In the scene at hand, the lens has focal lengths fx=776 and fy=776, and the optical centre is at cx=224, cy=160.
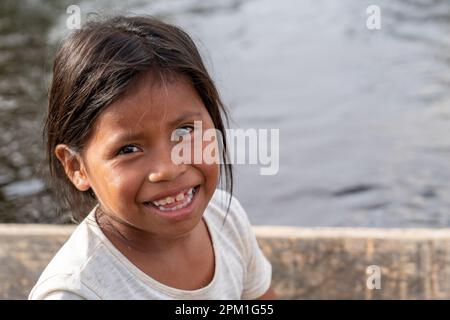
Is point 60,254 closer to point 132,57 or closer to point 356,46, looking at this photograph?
point 132,57

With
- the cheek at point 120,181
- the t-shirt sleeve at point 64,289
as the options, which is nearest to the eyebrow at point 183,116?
the cheek at point 120,181

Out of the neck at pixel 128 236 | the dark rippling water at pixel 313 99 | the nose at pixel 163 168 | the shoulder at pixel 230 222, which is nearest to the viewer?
the nose at pixel 163 168

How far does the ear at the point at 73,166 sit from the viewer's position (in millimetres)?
1419

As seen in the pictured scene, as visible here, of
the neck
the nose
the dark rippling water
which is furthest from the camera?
the dark rippling water

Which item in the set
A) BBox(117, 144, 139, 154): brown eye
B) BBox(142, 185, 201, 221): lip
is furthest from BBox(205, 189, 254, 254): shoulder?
BBox(117, 144, 139, 154): brown eye

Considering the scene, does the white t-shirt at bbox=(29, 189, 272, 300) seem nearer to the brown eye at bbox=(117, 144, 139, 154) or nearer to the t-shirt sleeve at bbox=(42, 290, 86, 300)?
the t-shirt sleeve at bbox=(42, 290, 86, 300)

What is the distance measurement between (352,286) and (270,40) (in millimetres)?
3268

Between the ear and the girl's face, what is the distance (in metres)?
0.05

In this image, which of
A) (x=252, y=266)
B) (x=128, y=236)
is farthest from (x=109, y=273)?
(x=252, y=266)

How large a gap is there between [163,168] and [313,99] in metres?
3.20

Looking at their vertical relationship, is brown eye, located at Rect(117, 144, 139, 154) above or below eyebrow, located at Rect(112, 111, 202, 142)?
below

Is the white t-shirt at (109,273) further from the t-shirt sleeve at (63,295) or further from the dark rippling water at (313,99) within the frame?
the dark rippling water at (313,99)

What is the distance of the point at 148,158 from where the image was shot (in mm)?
1299

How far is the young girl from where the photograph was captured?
51.3 inches
